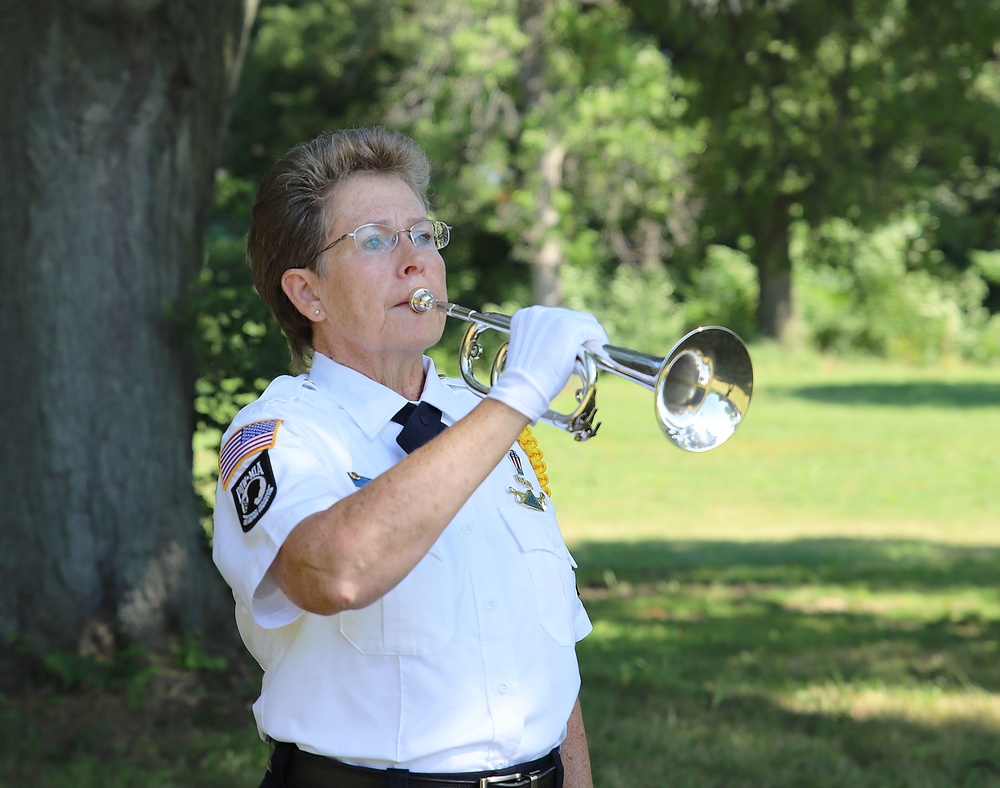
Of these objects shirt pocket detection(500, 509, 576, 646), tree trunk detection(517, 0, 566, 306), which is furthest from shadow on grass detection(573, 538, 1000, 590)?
tree trunk detection(517, 0, 566, 306)

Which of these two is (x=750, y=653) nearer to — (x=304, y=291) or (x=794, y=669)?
(x=794, y=669)

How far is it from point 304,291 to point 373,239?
0.19 m

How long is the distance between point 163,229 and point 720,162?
4395 mm

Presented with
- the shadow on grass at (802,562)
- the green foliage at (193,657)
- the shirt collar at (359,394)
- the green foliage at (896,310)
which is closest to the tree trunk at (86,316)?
the green foliage at (193,657)

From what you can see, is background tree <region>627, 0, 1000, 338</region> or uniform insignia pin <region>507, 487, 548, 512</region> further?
background tree <region>627, 0, 1000, 338</region>

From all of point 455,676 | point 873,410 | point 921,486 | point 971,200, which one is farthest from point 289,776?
point 873,410

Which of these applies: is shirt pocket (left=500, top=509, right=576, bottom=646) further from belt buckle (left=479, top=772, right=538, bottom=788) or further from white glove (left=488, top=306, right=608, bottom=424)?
white glove (left=488, top=306, right=608, bottom=424)

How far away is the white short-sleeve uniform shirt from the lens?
6.35ft

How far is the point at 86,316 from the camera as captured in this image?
4527mm

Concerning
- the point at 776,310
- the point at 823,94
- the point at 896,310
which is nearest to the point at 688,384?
the point at 823,94

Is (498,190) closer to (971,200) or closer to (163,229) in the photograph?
(971,200)

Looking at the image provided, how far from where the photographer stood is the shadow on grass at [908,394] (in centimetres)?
2095

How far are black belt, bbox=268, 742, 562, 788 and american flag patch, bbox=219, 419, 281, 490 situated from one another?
0.48 metres

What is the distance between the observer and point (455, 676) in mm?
1984
